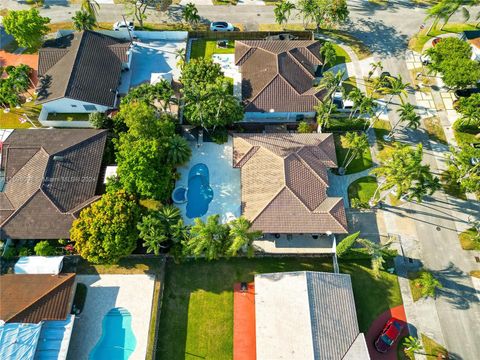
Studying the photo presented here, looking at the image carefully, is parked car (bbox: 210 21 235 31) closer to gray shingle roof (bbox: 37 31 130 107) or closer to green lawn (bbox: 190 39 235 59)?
green lawn (bbox: 190 39 235 59)

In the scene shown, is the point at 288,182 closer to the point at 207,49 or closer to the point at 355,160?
the point at 355,160

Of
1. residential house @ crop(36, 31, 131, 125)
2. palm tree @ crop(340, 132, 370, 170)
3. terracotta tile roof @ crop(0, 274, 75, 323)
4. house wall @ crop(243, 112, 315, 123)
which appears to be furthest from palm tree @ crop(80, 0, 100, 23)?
palm tree @ crop(340, 132, 370, 170)

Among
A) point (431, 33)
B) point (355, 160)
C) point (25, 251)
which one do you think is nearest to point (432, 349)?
point (355, 160)

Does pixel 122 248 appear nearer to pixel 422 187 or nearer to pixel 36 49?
pixel 422 187

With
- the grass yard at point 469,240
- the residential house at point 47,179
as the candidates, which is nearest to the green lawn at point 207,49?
the residential house at point 47,179

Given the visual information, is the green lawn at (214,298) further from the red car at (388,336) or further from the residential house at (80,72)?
the residential house at (80,72)
